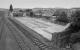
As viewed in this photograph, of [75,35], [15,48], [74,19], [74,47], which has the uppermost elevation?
[74,19]

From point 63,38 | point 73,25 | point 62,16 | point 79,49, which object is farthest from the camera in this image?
point 62,16

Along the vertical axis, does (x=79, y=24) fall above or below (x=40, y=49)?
above

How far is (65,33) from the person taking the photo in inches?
385

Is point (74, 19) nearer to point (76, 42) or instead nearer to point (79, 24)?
point (79, 24)

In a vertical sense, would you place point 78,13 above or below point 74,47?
above

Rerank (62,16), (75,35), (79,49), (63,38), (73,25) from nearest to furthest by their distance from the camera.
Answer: (79,49) → (75,35) → (63,38) → (73,25) → (62,16)

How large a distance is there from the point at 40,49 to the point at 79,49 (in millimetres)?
3204

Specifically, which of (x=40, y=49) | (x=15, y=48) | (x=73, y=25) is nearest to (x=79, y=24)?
(x=73, y=25)

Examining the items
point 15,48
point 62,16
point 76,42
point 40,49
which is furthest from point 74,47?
point 62,16

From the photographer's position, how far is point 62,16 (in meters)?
31.0

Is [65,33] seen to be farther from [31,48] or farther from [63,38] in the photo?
[31,48]

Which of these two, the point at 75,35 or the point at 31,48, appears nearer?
the point at 75,35

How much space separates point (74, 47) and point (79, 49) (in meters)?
0.39

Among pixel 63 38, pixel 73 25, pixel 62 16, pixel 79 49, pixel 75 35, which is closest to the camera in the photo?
pixel 79 49
